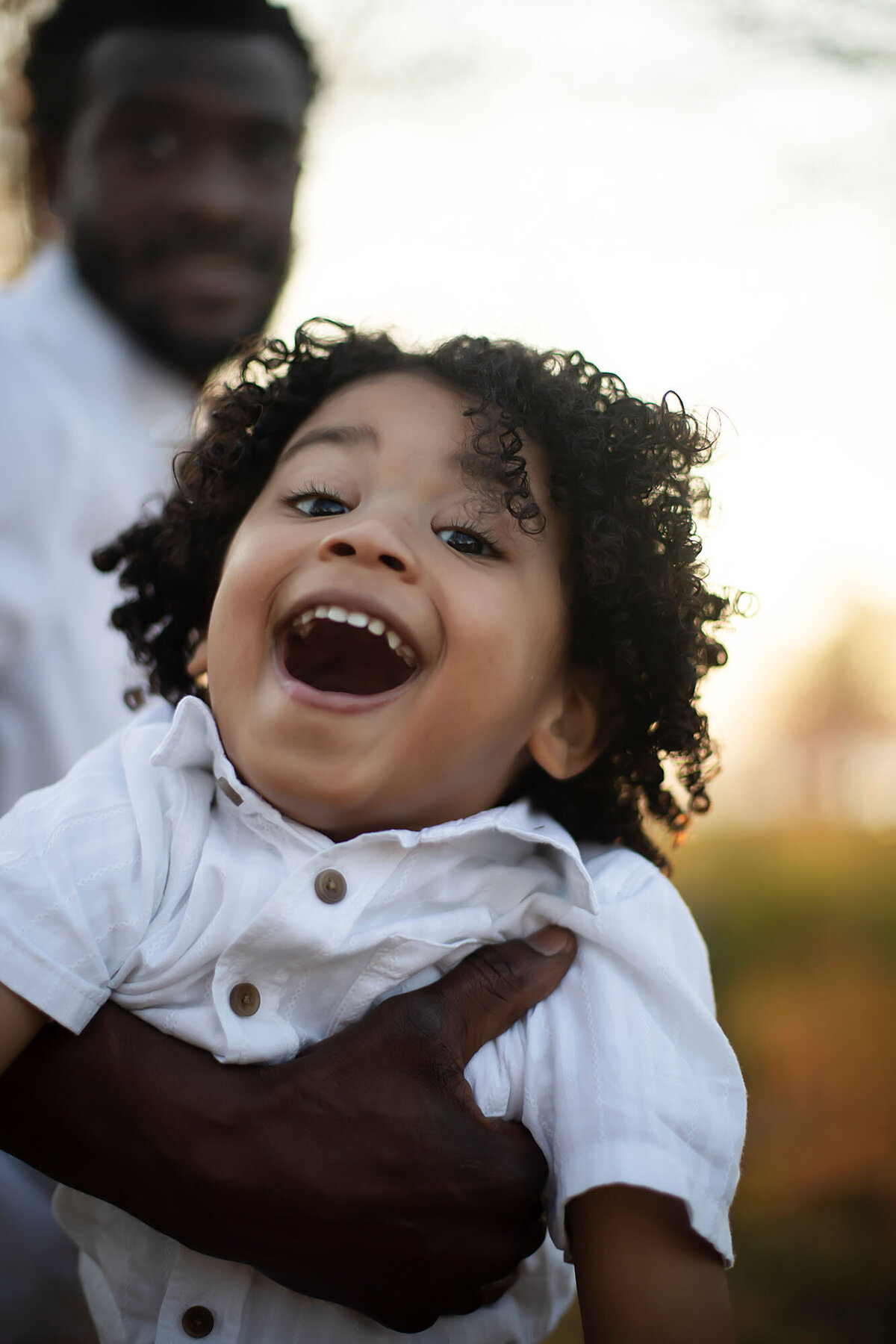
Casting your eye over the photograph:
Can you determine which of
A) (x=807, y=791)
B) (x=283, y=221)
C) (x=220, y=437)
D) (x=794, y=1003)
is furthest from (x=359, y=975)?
(x=807, y=791)

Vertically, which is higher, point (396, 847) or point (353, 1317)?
point (396, 847)

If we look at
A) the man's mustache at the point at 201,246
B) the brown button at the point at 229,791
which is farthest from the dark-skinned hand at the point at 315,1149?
the man's mustache at the point at 201,246

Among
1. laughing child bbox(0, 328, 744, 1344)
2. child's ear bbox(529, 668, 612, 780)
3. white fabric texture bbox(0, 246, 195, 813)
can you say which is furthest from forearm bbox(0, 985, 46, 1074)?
white fabric texture bbox(0, 246, 195, 813)

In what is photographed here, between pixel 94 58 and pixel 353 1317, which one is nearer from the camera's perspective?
pixel 353 1317

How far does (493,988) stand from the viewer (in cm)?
134

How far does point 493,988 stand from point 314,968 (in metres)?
0.25

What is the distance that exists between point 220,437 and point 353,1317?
1477 millimetres

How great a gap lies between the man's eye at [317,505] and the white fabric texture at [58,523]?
0.77 meters

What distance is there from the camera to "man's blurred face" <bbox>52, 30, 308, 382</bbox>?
2.78 metres

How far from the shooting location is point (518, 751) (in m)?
1.61

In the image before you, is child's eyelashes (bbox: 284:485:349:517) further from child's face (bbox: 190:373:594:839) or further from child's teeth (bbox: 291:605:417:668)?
child's teeth (bbox: 291:605:417:668)

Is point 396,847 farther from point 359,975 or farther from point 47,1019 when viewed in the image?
point 47,1019

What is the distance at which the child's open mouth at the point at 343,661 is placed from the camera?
1.49 metres

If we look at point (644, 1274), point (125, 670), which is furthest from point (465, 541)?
point (125, 670)
